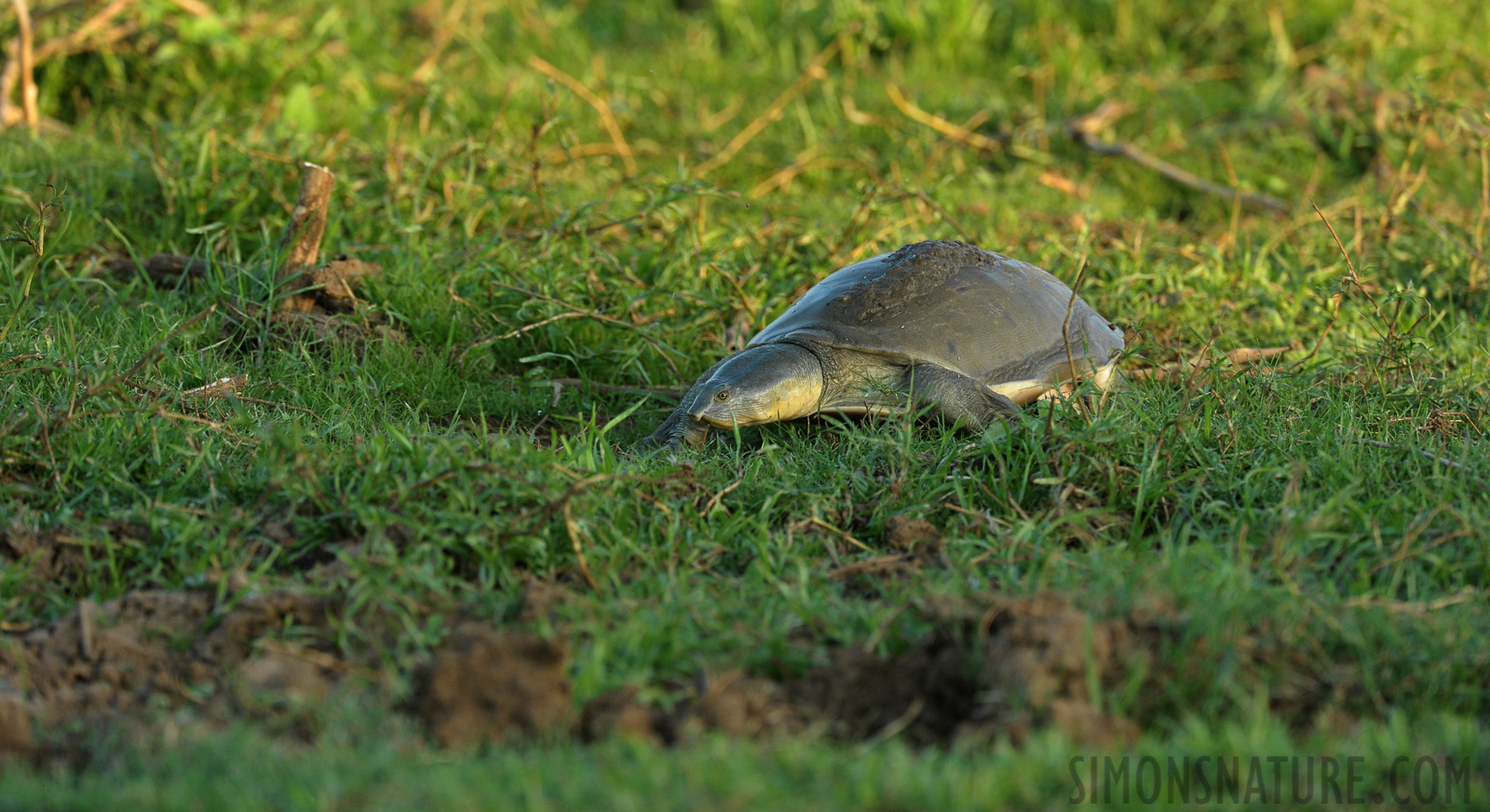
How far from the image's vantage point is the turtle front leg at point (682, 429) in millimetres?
3578

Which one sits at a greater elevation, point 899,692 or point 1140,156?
point 1140,156

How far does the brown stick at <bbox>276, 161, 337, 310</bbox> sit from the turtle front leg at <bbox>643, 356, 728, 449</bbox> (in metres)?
1.49

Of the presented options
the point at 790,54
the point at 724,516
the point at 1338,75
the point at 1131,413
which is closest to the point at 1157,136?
the point at 1338,75

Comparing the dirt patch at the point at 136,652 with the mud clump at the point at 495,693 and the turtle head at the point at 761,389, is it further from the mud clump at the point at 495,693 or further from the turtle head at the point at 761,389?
the turtle head at the point at 761,389

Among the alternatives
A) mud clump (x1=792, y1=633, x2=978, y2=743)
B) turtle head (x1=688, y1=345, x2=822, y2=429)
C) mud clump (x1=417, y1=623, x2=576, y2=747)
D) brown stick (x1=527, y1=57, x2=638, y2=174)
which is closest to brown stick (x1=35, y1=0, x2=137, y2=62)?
brown stick (x1=527, y1=57, x2=638, y2=174)

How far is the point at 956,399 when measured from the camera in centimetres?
354

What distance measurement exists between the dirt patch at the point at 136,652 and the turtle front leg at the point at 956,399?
1826mm

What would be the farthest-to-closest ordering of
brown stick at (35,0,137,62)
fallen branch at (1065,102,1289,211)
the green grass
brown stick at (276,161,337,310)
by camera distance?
1. fallen branch at (1065,102,1289,211)
2. brown stick at (35,0,137,62)
3. brown stick at (276,161,337,310)
4. the green grass

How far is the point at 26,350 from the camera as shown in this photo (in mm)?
3645

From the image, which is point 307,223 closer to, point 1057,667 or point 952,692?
point 952,692

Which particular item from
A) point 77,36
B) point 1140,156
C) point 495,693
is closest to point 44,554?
point 495,693

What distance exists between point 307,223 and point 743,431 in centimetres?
178

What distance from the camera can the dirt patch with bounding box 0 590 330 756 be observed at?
2299 millimetres

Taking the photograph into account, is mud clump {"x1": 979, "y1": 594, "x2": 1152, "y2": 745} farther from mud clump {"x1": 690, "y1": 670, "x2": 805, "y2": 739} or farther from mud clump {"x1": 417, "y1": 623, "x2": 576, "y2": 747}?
mud clump {"x1": 417, "y1": 623, "x2": 576, "y2": 747}
